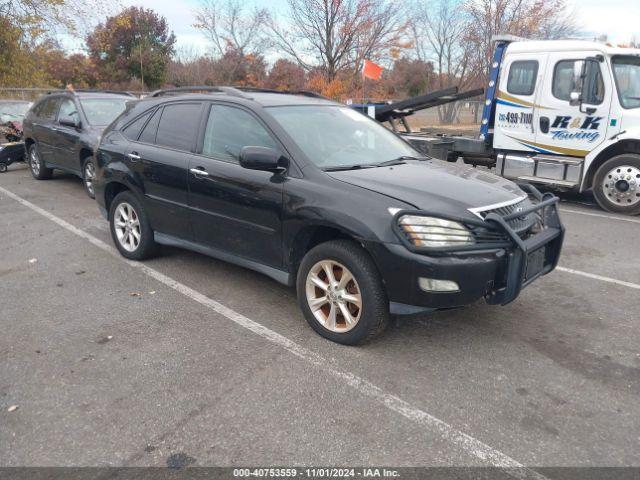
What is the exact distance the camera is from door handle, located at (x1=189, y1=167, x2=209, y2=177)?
435cm

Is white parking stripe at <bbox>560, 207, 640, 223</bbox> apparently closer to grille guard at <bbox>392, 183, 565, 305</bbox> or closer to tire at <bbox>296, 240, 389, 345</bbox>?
grille guard at <bbox>392, 183, 565, 305</bbox>

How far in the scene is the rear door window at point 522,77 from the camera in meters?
8.65

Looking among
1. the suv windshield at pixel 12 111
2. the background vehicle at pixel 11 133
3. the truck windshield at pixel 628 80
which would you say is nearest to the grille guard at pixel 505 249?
the truck windshield at pixel 628 80

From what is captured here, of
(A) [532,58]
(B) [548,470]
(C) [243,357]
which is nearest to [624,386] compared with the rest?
(B) [548,470]

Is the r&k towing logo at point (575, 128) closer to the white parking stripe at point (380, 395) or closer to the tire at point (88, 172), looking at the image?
the white parking stripe at point (380, 395)

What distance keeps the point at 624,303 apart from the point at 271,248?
303cm

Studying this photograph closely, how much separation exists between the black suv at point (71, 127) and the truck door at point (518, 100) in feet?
20.6

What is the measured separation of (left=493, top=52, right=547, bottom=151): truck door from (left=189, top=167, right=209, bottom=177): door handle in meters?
6.48

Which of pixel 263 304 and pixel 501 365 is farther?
pixel 263 304

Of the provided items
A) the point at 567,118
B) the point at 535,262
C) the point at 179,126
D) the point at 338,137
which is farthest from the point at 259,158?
the point at 567,118

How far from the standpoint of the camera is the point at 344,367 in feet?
11.0

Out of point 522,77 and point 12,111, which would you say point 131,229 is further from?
point 12,111

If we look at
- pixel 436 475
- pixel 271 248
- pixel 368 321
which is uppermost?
pixel 271 248

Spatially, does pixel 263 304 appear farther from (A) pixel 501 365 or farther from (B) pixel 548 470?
(B) pixel 548 470
